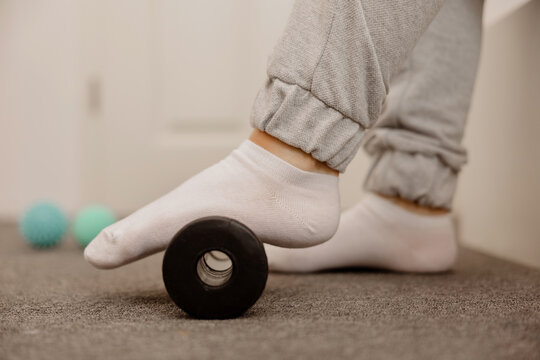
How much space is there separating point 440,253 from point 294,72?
0.49 metres

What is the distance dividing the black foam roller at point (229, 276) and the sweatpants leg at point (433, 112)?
418mm

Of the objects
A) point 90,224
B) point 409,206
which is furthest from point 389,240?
point 90,224

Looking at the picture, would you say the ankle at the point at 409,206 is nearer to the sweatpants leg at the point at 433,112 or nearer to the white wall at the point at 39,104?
the sweatpants leg at the point at 433,112

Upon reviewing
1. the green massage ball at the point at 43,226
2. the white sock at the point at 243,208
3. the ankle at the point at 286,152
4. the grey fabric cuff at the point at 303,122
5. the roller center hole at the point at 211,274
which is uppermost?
the grey fabric cuff at the point at 303,122

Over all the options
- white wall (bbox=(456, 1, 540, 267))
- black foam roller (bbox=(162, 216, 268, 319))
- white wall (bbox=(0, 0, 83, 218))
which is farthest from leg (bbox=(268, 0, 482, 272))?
white wall (bbox=(0, 0, 83, 218))

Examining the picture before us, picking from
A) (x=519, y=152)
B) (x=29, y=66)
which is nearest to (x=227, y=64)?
(x=29, y=66)

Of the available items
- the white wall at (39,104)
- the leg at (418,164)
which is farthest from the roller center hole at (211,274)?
the white wall at (39,104)

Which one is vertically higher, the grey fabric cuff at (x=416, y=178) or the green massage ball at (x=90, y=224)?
the grey fabric cuff at (x=416, y=178)

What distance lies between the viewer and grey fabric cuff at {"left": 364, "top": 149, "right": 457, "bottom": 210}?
0.97 metres

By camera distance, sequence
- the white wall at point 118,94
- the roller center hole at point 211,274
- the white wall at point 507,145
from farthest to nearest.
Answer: the white wall at point 118,94 < the white wall at point 507,145 < the roller center hole at point 211,274

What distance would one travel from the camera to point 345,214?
1028 millimetres

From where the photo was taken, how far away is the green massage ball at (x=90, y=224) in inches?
52.9

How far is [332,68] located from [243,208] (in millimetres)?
183

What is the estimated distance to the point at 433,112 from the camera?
38.1 inches
